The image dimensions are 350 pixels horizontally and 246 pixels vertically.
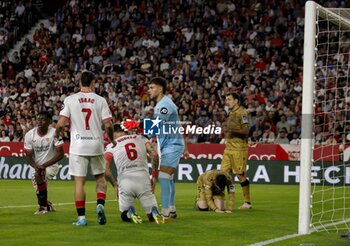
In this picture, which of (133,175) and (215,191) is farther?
(215,191)

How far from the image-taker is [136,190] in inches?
→ 537

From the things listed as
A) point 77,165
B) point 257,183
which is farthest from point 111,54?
point 77,165

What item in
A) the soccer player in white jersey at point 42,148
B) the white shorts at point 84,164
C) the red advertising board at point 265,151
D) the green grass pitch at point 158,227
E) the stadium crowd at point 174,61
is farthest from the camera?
the stadium crowd at point 174,61

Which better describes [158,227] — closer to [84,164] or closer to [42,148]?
[84,164]

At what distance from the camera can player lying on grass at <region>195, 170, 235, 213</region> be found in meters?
16.1

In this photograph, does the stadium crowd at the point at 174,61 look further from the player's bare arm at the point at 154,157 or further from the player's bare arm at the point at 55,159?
the player's bare arm at the point at 154,157

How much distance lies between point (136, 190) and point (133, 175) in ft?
0.81

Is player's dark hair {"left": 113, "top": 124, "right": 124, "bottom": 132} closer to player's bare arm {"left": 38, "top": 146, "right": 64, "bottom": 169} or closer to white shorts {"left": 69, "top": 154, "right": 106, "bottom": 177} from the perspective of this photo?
white shorts {"left": 69, "top": 154, "right": 106, "bottom": 177}

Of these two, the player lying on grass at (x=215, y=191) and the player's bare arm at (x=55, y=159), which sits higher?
the player's bare arm at (x=55, y=159)

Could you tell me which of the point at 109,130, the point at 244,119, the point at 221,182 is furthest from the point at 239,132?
the point at 109,130

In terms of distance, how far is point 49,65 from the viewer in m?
37.3

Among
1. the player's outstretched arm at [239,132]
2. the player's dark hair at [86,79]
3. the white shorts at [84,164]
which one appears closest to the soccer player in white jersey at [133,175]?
the white shorts at [84,164]

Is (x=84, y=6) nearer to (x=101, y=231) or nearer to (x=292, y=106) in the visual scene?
(x=292, y=106)

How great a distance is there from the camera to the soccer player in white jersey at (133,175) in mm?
13656
